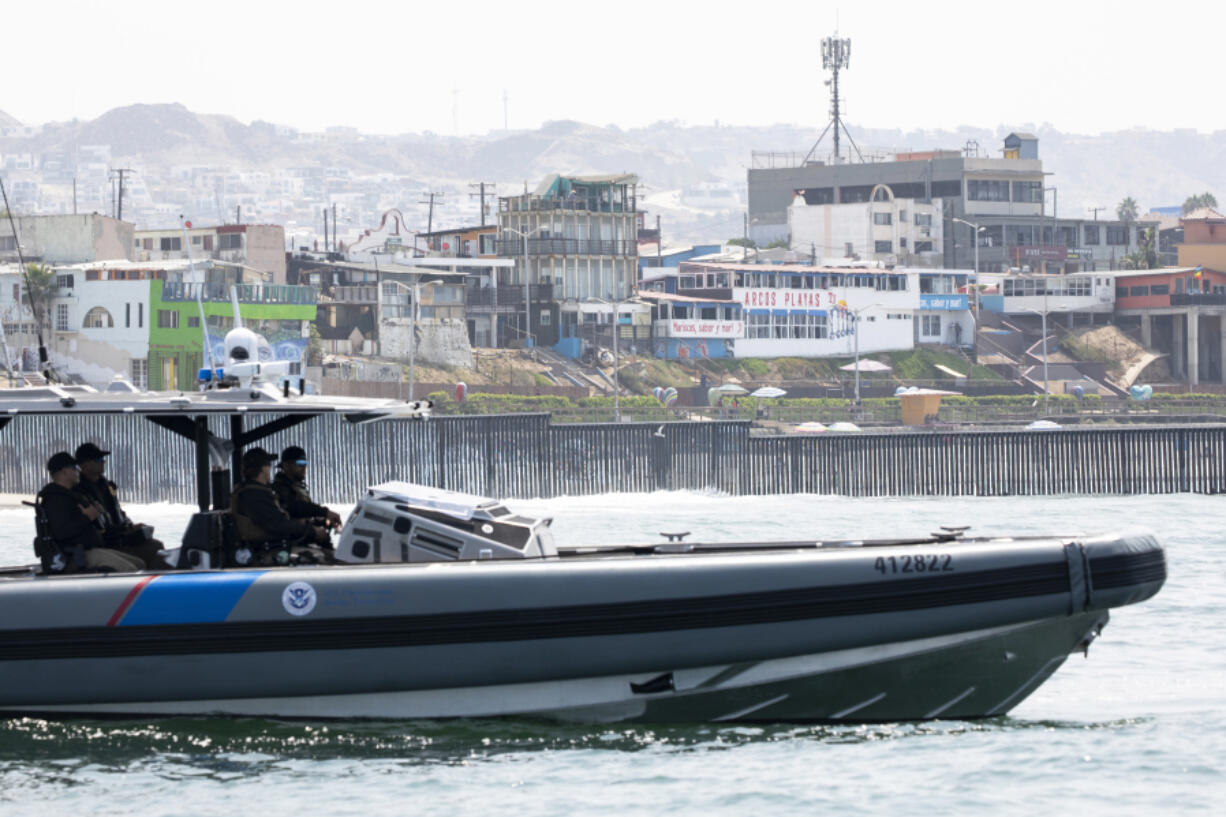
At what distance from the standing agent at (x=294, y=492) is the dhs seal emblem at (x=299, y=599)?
1372 millimetres

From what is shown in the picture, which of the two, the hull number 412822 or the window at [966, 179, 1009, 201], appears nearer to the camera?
the hull number 412822

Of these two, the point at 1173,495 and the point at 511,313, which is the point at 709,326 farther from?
the point at 1173,495

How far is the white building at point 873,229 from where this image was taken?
4779 inches

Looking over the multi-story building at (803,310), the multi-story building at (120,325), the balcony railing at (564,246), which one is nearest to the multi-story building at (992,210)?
the multi-story building at (803,310)

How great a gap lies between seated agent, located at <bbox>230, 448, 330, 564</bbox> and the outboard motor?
0.37 m

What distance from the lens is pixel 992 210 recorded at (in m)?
125

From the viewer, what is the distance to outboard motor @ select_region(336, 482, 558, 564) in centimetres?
1201

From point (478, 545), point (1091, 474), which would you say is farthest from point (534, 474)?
point (478, 545)

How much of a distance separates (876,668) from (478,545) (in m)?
3.02

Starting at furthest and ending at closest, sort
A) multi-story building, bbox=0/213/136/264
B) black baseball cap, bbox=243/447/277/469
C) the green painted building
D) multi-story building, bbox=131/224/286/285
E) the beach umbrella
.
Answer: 1. the beach umbrella
2. multi-story building, bbox=131/224/286/285
3. multi-story building, bbox=0/213/136/264
4. the green painted building
5. black baseball cap, bbox=243/447/277/469

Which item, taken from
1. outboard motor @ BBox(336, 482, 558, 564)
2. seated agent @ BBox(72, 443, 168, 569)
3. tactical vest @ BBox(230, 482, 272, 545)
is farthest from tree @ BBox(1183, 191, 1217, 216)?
tactical vest @ BBox(230, 482, 272, 545)

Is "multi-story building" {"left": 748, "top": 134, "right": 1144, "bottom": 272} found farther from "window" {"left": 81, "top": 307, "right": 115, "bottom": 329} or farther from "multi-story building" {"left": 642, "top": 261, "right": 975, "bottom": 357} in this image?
"window" {"left": 81, "top": 307, "right": 115, "bottom": 329}

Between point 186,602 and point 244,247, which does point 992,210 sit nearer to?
point 244,247

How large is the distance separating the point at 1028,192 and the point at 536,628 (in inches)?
4755
